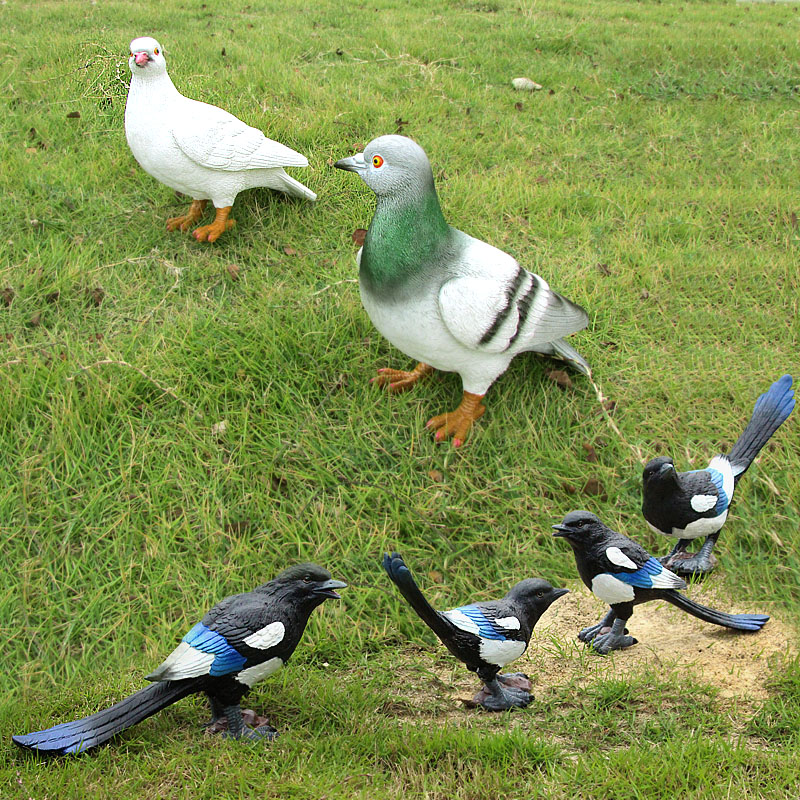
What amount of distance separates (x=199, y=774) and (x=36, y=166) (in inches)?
182

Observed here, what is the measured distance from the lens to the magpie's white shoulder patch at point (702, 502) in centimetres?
297

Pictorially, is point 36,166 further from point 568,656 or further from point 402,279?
point 568,656

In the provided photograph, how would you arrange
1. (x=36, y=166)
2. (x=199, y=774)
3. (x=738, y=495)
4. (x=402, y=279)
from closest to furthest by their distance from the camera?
(x=199, y=774), (x=402, y=279), (x=738, y=495), (x=36, y=166)

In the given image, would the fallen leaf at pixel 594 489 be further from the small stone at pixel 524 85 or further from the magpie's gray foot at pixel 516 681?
the small stone at pixel 524 85

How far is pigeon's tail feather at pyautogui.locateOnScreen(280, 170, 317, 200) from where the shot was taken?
4984 millimetres

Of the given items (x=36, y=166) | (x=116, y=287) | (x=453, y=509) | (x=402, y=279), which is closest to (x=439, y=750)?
(x=453, y=509)

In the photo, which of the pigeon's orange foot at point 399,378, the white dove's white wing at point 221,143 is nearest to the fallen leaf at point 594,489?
the pigeon's orange foot at point 399,378

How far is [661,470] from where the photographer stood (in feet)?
9.34

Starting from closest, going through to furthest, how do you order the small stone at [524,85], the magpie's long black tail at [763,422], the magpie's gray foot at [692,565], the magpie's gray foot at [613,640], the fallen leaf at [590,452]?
1. the magpie's gray foot at [613,640]
2. the magpie's long black tail at [763,422]
3. the magpie's gray foot at [692,565]
4. the fallen leaf at [590,452]
5. the small stone at [524,85]

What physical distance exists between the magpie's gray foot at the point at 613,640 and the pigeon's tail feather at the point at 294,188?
3.40 meters

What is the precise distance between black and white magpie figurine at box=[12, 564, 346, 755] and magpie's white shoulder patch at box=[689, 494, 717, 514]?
1.41 meters

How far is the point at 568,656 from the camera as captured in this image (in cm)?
302

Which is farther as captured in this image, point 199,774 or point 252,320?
point 252,320

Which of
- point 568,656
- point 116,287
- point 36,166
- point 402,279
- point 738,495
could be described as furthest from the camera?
point 36,166
